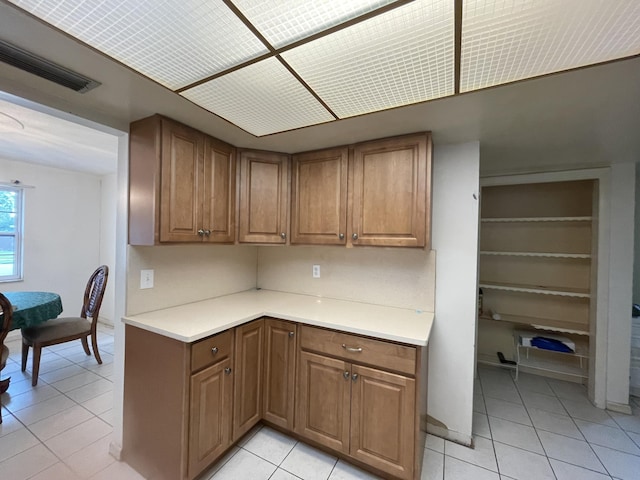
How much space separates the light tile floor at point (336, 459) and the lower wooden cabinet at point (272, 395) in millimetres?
132

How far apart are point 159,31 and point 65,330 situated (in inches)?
128

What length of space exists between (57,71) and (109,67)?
234 millimetres

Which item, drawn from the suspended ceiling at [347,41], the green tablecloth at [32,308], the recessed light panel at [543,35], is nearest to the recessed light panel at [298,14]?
the suspended ceiling at [347,41]

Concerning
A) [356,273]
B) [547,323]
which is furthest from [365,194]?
[547,323]

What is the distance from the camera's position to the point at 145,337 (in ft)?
5.30

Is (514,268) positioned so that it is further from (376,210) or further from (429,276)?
(376,210)

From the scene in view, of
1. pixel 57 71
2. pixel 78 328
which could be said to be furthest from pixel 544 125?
pixel 78 328

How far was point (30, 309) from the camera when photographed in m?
2.40

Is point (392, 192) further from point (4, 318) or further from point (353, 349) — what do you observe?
point (4, 318)

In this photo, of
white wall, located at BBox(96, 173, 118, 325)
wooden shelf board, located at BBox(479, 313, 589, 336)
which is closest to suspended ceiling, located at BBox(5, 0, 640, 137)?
wooden shelf board, located at BBox(479, 313, 589, 336)

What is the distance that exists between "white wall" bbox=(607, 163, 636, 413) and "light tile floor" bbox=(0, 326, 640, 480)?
25 centimetres

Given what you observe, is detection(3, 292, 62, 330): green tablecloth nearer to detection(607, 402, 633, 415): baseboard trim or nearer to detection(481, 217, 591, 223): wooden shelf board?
detection(481, 217, 591, 223): wooden shelf board

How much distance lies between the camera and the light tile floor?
1658 mm

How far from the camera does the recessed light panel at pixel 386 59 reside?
0.89 metres
